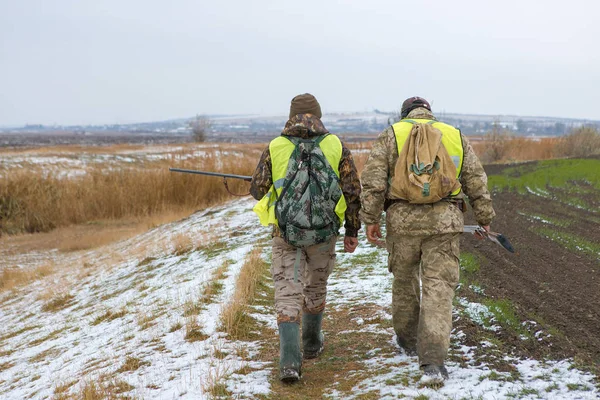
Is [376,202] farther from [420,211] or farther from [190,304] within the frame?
[190,304]

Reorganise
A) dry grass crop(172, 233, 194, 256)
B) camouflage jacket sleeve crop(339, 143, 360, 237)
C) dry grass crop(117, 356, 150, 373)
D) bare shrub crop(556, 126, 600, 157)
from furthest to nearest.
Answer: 1. bare shrub crop(556, 126, 600, 157)
2. dry grass crop(172, 233, 194, 256)
3. dry grass crop(117, 356, 150, 373)
4. camouflage jacket sleeve crop(339, 143, 360, 237)

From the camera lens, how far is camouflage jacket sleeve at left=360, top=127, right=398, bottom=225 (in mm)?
4355

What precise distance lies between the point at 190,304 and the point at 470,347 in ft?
10.7

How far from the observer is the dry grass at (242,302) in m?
5.82

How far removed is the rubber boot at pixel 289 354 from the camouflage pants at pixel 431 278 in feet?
2.88

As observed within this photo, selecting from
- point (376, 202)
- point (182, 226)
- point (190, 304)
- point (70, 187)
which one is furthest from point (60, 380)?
point (70, 187)

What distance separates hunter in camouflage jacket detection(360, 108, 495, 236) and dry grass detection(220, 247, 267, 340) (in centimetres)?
208

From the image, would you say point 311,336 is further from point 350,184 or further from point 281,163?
point 281,163

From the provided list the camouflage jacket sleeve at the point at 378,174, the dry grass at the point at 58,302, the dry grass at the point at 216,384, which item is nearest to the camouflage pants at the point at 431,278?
the camouflage jacket sleeve at the point at 378,174

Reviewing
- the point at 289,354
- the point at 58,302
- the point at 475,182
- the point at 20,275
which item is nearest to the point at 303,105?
the point at 475,182

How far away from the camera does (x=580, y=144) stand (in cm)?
3291

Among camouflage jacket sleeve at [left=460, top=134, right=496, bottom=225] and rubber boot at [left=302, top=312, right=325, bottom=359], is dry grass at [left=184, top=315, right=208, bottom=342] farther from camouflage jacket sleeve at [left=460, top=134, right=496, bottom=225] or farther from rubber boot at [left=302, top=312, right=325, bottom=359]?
camouflage jacket sleeve at [left=460, top=134, right=496, bottom=225]

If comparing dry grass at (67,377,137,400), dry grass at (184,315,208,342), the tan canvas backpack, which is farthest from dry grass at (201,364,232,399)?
the tan canvas backpack

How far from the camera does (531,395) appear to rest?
3898mm
